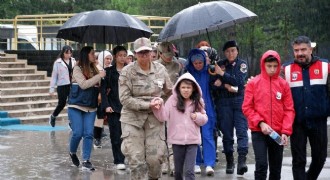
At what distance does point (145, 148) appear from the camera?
834 centimetres

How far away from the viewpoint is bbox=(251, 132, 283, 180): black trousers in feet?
25.9

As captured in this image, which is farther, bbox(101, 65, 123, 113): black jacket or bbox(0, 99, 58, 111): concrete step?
bbox(0, 99, 58, 111): concrete step

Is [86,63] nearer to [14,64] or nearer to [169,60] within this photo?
[169,60]

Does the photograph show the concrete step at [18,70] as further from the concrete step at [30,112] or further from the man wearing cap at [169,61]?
the man wearing cap at [169,61]

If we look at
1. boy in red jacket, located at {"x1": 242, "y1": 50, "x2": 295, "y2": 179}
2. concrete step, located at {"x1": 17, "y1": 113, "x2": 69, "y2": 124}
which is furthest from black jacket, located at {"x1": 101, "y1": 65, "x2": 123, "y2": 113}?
concrete step, located at {"x1": 17, "y1": 113, "x2": 69, "y2": 124}

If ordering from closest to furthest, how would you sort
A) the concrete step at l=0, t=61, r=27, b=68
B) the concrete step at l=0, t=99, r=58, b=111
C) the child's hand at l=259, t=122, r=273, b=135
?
the child's hand at l=259, t=122, r=273, b=135 → the concrete step at l=0, t=99, r=58, b=111 → the concrete step at l=0, t=61, r=27, b=68

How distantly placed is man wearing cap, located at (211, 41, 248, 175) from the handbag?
68.4 inches

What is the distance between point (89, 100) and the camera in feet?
33.9

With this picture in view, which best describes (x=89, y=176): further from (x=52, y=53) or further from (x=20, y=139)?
(x=52, y=53)

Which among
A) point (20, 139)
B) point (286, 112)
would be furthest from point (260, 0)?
point (286, 112)

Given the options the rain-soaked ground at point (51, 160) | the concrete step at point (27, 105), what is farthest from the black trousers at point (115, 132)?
the concrete step at point (27, 105)

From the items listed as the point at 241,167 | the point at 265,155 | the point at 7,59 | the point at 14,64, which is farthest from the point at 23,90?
the point at 265,155

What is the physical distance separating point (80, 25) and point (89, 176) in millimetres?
2183

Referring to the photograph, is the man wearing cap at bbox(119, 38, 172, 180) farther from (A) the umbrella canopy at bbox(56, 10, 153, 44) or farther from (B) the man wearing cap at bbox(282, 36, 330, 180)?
(A) the umbrella canopy at bbox(56, 10, 153, 44)
